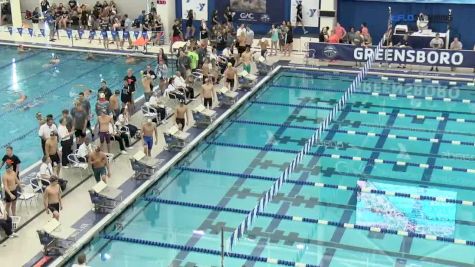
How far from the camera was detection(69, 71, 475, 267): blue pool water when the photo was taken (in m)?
11.1

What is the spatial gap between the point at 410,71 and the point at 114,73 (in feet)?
26.6

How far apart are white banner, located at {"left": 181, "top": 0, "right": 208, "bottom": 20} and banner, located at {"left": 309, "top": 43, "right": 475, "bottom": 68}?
16.2ft

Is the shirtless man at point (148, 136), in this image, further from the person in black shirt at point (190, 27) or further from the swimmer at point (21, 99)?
the person in black shirt at point (190, 27)

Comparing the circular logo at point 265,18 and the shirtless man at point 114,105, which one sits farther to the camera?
the circular logo at point 265,18

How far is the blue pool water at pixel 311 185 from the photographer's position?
36.5 feet

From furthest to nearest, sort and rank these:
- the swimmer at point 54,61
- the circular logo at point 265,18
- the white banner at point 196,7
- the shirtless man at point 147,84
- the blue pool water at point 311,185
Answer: the white banner at point 196,7 < the circular logo at point 265,18 < the swimmer at point 54,61 < the shirtless man at point 147,84 < the blue pool water at point 311,185

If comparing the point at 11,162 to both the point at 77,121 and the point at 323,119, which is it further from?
the point at 323,119

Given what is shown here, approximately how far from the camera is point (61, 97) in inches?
727

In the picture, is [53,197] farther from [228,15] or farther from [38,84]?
[228,15]

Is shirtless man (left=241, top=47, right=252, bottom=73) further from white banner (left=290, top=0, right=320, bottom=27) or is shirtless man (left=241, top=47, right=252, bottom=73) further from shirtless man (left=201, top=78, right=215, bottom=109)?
white banner (left=290, top=0, right=320, bottom=27)

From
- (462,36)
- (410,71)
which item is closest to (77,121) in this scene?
(410,71)

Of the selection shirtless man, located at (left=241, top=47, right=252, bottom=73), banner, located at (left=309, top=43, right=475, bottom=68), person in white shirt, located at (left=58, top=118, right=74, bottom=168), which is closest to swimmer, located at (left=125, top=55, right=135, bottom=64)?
shirtless man, located at (left=241, top=47, right=252, bottom=73)

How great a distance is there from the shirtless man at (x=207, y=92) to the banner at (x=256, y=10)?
25.9 ft

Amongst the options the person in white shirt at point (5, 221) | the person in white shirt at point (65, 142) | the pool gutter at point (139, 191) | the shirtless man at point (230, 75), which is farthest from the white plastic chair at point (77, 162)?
the shirtless man at point (230, 75)
